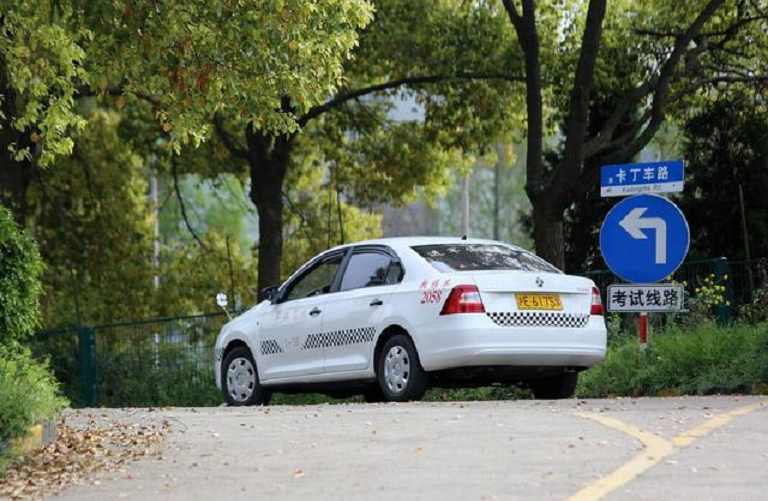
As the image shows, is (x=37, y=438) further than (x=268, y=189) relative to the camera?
No

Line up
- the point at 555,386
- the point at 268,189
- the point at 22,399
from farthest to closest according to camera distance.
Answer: the point at 268,189, the point at 555,386, the point at 22,399

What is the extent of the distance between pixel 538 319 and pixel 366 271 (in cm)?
193

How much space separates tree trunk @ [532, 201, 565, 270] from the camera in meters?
21.5

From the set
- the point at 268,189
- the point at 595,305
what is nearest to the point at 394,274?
the point at 595,305

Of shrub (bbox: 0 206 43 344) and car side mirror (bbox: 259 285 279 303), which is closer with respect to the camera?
shrub (bbox: 0 206 43 344)

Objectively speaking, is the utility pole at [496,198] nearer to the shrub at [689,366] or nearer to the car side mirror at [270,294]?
the car side mirror at [270,294]

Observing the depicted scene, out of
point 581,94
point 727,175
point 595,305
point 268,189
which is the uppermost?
point 581,94

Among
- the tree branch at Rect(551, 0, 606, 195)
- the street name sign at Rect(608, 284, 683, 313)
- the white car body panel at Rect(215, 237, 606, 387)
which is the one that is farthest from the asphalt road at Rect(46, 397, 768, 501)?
the tree branch at Rect(551, 0, 606, 195)

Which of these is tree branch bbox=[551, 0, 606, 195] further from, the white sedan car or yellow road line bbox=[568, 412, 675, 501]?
yellow road line bbox=[568, 412, 675, 501]

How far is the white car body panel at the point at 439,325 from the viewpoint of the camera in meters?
13.8

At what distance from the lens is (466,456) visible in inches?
375

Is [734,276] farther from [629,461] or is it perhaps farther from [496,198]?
[496,198]

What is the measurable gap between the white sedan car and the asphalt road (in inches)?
42.1

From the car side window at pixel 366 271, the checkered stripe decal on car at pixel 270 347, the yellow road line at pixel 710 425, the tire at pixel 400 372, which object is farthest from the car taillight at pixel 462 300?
the checkered stripe decal on car at pixel 270 347
